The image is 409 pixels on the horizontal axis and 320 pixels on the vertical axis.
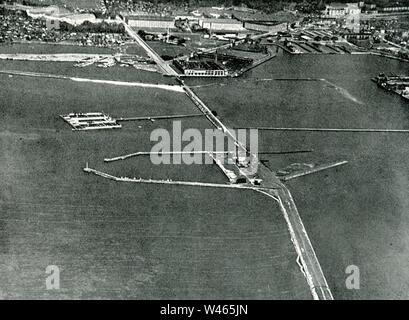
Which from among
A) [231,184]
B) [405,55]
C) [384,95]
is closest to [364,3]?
[405,55]

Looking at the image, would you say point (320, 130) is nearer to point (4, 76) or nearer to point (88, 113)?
point (88, 113)

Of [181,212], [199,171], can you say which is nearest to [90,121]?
[199,171]

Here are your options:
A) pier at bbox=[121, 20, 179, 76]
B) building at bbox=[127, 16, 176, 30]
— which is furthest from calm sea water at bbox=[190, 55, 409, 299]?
building at bbox=[127, 16, 176, 30]

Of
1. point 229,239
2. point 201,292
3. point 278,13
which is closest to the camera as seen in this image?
point 201,292

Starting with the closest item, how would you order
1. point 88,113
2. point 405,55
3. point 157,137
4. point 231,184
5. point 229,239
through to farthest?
1. point 229,239
2. point 231,184
3. point 157,137
4. point 88,113
5. point 405,55

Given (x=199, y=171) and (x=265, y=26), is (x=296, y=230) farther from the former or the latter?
(x=265, y=26)

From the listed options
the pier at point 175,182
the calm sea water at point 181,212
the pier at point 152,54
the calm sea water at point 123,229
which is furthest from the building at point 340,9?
the pier at point 175,182

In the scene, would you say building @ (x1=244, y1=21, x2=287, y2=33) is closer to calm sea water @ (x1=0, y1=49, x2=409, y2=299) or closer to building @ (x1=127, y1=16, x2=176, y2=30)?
building @ (x1=127, y1=16, x2=176, y2=30)

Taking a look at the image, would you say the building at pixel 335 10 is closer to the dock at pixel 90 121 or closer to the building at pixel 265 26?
the building at pixel 265 26
